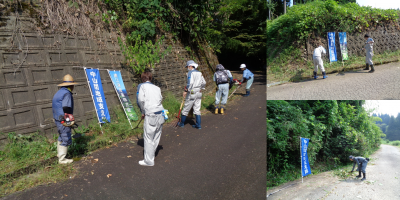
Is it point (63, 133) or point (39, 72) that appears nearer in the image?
point (63, 133)

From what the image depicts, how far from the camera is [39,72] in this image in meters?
5.64

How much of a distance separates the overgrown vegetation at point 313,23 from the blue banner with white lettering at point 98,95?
7665mm

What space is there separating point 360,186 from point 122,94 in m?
6.06

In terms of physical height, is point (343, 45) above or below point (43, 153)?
above

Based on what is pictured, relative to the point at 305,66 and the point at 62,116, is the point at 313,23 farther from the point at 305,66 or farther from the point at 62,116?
the point at 62,116

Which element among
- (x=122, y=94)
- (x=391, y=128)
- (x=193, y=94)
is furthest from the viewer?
(x=122, y=94)

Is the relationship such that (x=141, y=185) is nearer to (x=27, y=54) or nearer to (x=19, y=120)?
(x=19, y=120)

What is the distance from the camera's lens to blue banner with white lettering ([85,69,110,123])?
653 cm

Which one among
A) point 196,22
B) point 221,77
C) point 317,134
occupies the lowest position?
point 317,134

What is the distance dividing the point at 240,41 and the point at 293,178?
15.3 metres

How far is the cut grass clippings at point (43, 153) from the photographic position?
4102 mm

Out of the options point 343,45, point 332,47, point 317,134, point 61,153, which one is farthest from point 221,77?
point 343,45

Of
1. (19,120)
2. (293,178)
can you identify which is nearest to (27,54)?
(19,120)

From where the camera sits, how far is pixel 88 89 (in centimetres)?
657
